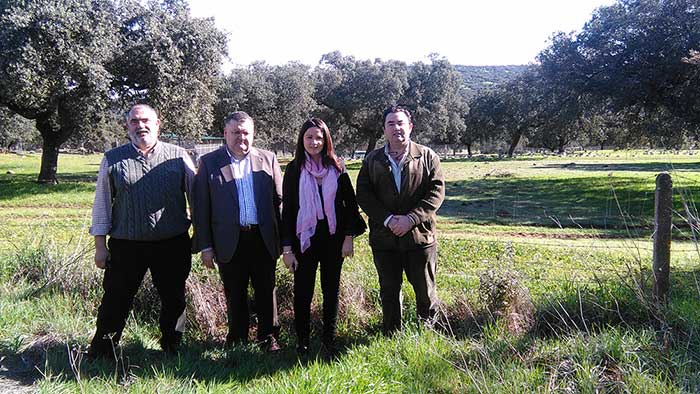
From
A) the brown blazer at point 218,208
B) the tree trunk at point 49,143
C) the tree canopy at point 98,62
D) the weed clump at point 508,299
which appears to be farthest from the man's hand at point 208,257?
the tree trunk at point 49,143

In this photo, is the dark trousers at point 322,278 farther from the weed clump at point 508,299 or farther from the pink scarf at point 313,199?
the weed clump at point 508,299

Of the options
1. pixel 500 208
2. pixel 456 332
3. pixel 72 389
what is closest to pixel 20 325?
pixel 72 389

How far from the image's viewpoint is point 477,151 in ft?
306

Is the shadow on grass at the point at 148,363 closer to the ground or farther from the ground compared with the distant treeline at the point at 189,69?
closer to the ground

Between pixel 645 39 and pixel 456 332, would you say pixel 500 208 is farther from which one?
pixel 456 332

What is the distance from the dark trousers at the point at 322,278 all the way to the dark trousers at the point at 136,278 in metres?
0.95

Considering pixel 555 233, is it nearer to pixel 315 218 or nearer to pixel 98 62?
pixel 315 218

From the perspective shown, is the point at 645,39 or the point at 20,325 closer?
the point at 20,325

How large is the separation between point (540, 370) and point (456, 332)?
1104 millimetres

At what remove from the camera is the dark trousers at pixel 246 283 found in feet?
13.0

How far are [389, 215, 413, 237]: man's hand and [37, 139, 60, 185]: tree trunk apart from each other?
64.2ft

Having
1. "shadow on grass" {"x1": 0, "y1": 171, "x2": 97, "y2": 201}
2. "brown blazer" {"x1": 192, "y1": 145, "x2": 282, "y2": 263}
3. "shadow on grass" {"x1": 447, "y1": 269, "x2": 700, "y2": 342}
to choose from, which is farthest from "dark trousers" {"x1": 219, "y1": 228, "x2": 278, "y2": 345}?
"shadow on grass" {"x1": 0, "y1": 171, "x2": 97, "y2": 201}

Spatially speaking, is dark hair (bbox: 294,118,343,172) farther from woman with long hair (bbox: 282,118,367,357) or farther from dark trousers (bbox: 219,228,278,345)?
dark trousers (bbox: 219,228,278,345)

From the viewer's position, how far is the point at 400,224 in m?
3.83
